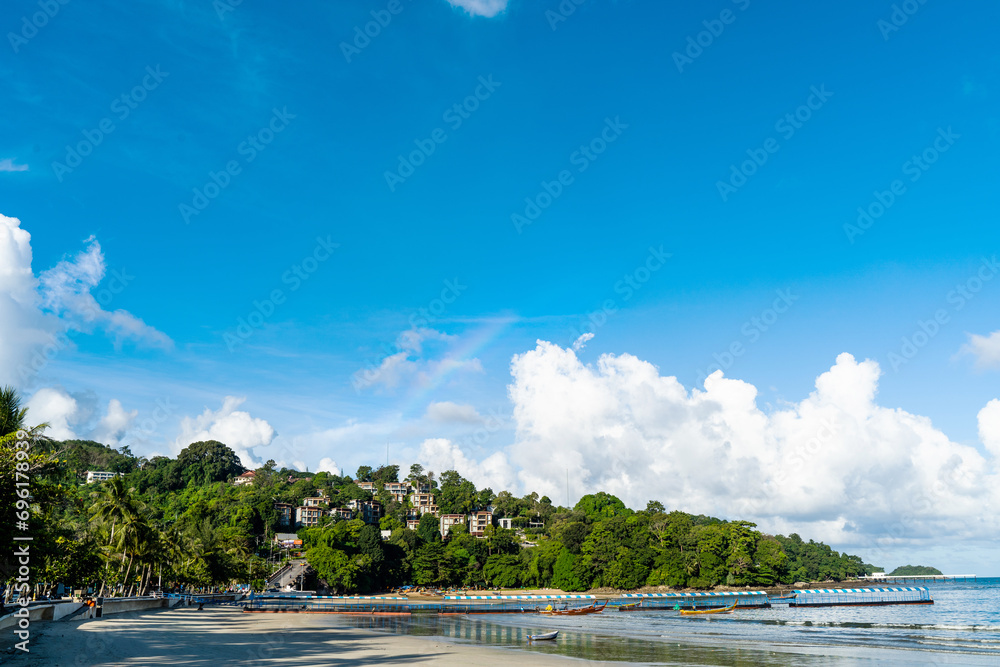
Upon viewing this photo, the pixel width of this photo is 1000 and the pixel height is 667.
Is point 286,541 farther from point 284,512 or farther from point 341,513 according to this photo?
point 341,513

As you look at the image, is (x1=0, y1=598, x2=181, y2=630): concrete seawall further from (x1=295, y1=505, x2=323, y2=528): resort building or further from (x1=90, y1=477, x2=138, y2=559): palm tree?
(x1=295, y1=505, x2=323, y2=528): resort building

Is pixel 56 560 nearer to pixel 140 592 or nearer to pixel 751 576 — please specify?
pixel 140 592

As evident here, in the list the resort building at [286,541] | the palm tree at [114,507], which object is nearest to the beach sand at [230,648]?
the palm tree at [114,507]

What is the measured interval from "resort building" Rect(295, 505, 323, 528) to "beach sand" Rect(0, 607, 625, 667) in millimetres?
141952

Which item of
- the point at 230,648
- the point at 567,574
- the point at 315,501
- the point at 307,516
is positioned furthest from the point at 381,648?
the point at 315,501

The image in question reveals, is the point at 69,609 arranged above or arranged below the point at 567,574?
below

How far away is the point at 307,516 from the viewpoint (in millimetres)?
180250

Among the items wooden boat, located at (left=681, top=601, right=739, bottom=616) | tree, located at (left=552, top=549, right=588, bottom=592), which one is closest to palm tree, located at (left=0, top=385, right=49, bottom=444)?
wooden boat, located at (left=681, top=601, right=739, bottom=616)

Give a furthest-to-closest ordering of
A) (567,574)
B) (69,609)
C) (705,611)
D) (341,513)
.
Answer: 1. (341,513)
2. (567,574)
3. (705,611)
4. (69,609)

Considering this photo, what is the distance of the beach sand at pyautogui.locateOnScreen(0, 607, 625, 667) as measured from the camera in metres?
25.3

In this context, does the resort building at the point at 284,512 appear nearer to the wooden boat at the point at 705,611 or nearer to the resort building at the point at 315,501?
the resort building at the point at 315,501

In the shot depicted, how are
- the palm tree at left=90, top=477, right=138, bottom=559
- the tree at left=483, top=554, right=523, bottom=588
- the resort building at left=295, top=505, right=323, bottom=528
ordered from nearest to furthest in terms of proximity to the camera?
the palm tree at left=90, top=477, right=138, bottom=559, the tree at left=483, top=554, right=523, bottom=588, the resort building at left=295, top=505, right=323, bottom=528

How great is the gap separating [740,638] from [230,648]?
3445cm

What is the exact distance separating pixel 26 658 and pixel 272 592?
324 ft
